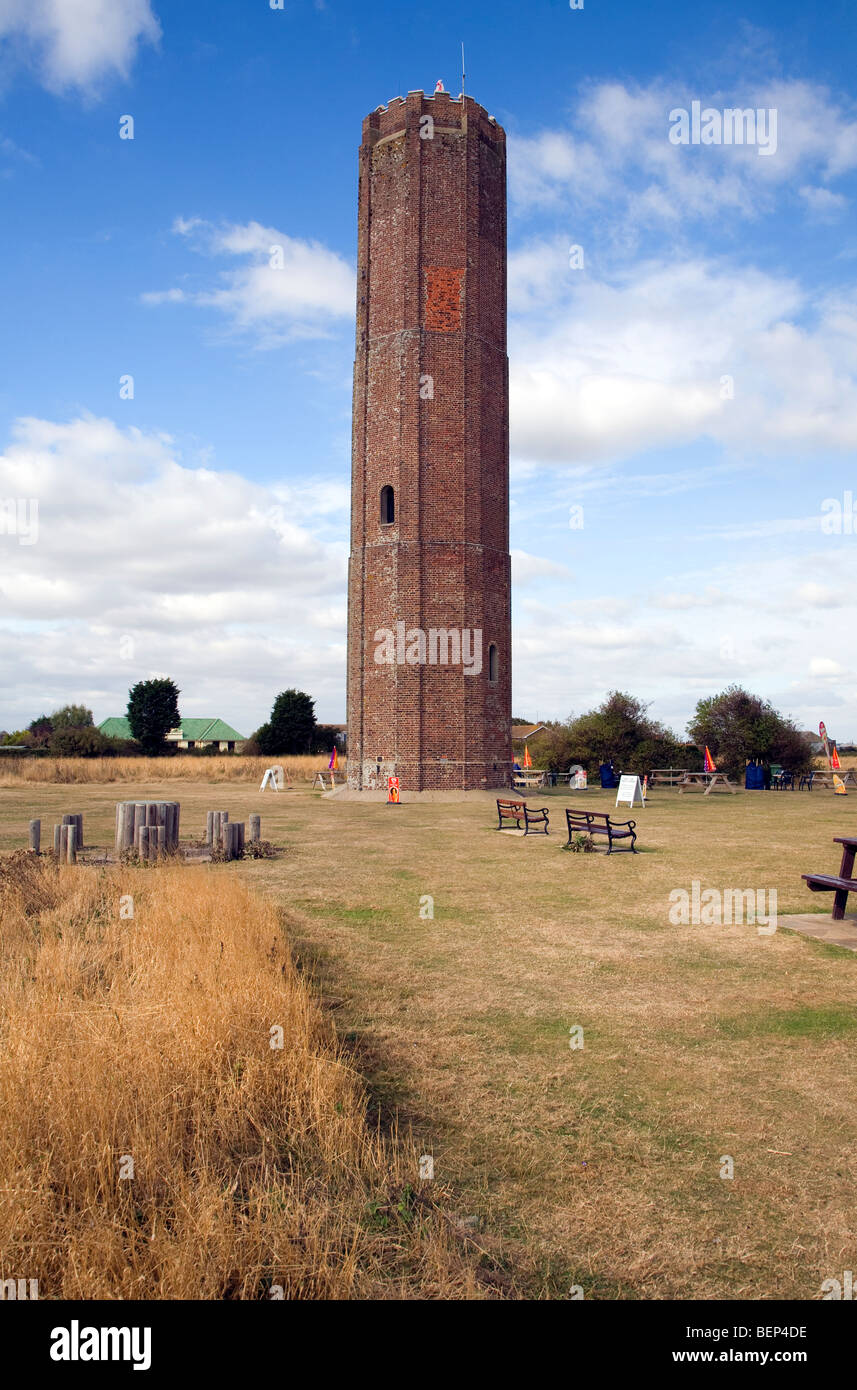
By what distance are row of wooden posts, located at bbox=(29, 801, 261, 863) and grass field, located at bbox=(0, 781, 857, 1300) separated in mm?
1227

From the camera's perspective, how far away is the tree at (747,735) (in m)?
38.3

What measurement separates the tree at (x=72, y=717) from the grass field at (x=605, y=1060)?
219 ft

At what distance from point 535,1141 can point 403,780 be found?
77.9 feet

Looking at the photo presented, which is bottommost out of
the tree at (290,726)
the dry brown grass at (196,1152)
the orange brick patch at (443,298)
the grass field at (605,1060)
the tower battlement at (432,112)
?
the grass field at (605,1060)

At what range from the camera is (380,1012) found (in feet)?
21.7

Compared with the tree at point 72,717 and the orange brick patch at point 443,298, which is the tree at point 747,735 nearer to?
the orange brick patch at point 443,298

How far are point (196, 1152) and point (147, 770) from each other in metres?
40.5

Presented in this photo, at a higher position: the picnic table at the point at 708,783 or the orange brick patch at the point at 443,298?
the orange brick patch at the point at 443,298

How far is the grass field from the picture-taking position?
3670mm

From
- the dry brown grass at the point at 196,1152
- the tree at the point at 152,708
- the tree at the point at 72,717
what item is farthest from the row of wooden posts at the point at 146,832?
the tree at the point at 72,717
